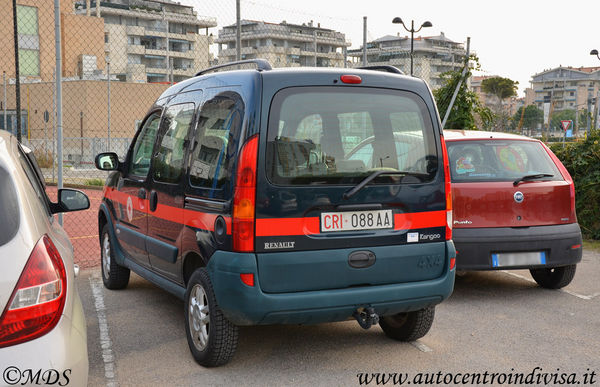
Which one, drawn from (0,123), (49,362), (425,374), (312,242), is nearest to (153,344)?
(312,242)

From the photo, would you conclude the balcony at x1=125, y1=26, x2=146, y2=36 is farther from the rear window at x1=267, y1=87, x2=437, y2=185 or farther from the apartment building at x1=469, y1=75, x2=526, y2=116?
the rear window at x1=267, y1=87, x2=437, y2=185

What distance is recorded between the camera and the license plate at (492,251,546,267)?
654 cm

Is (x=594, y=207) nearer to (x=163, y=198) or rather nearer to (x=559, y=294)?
(x=559, y=294)

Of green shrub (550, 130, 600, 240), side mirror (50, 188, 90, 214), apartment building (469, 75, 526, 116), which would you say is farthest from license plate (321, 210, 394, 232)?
apartment building (469, 75, 526, 116)

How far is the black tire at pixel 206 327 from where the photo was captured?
4.57m

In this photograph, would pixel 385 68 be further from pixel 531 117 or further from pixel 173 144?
pixel 531 117

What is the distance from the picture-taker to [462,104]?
50.3 feet

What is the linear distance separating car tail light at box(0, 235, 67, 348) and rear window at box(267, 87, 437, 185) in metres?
1.70

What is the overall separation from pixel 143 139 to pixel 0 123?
32.2m

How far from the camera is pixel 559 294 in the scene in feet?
23.3

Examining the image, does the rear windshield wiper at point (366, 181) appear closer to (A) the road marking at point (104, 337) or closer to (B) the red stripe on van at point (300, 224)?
(B) the red stripe on van at point (300, 224)

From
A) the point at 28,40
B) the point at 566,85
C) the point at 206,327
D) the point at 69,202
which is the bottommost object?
the point at 206,327

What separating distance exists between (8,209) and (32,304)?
0.44 metres

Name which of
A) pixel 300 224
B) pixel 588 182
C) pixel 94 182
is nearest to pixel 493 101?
pixel 94 182
